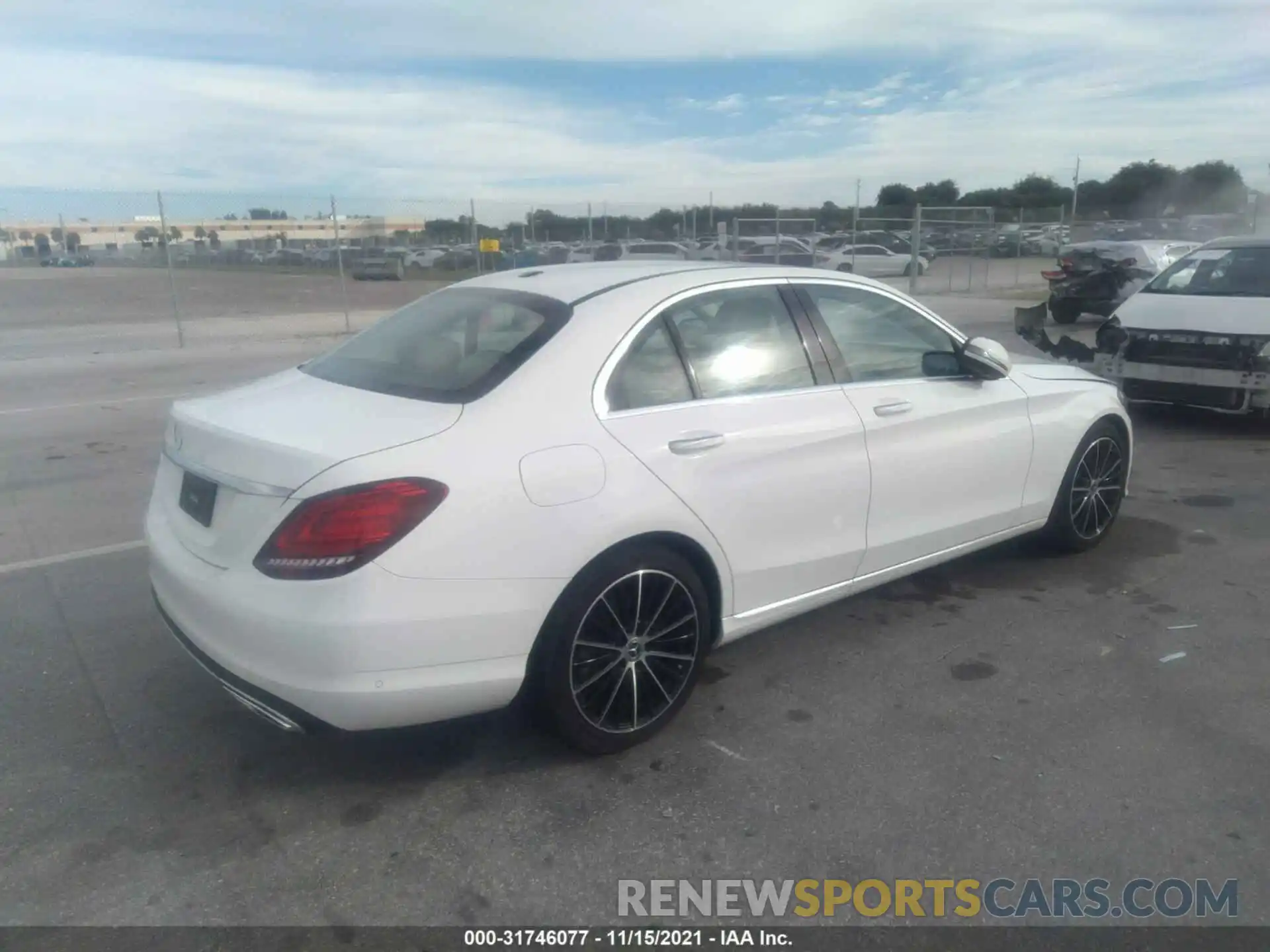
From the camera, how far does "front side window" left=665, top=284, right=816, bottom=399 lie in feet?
12.7

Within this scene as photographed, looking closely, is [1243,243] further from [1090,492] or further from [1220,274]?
[1090,492]

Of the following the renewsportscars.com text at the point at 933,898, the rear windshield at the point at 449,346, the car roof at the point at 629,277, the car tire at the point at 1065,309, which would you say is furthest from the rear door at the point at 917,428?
the car tire at the point at 1065,309

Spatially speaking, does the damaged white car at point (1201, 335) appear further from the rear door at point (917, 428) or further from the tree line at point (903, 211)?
the tree line at point (903, 211)

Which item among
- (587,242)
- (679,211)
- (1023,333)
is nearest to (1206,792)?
(1023,333)

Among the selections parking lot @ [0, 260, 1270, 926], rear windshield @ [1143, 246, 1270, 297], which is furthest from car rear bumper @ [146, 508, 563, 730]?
rear windshield @ [1143, 246, 1270, 297]

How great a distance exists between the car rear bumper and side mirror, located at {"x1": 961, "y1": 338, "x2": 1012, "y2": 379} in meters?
2.45

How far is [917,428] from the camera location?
4453mm

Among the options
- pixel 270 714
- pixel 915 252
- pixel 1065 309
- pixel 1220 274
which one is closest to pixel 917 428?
pixel 270 714

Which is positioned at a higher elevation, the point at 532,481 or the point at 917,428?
the point at 532,481

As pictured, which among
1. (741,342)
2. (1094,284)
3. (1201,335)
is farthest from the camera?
(1094,284)

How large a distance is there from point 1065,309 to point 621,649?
50.1 ft

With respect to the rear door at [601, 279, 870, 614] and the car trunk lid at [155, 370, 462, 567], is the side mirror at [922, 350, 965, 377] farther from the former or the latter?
the car trunk lid at [155, 370, 462, 567]

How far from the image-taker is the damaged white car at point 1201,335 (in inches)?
316

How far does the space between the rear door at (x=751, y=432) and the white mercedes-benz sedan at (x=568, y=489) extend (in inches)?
0.4
